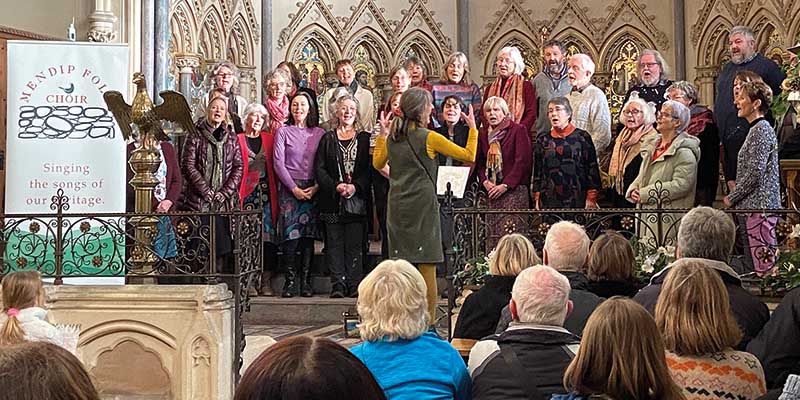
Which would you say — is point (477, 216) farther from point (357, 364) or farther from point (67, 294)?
point (357, 364)

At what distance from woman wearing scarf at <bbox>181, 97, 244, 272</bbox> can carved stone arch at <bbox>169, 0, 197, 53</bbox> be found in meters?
2.76

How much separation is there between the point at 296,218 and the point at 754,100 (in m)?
3.63

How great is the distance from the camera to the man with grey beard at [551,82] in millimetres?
8578

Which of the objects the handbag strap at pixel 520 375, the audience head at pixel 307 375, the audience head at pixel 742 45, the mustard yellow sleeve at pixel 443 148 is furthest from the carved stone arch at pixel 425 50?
the audience head at pixel 307 375

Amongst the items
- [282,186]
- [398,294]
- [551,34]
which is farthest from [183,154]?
[551,34]

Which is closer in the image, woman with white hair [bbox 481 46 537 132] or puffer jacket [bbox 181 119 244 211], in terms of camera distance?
puffer jacket [bbox 181 119 244 211]

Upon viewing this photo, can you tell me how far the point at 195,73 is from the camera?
36.7 feet

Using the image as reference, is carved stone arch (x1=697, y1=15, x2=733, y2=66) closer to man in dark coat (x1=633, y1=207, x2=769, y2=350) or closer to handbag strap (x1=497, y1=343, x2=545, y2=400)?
man in dark coat (x1=633, y1=207, x2=769, y2=350)

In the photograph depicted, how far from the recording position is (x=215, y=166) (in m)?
8.23

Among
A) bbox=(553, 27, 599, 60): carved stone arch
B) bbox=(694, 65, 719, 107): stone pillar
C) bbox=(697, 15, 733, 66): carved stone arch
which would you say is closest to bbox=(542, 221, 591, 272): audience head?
bbox=(694, 65, 719, 107): stone pillar

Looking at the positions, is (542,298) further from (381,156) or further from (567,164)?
(567,164)

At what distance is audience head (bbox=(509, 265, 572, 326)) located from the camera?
130 inches

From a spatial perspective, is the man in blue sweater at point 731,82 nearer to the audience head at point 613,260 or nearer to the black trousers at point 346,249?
the black trousers at point 346,249

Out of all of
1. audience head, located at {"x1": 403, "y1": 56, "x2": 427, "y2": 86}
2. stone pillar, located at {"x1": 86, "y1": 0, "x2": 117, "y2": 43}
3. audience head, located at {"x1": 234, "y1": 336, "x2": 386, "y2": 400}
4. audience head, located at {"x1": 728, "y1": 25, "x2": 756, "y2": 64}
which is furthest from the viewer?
audience head, located at {"x1": 403, "y1": 56, "x2": 427, "y2": 86}
